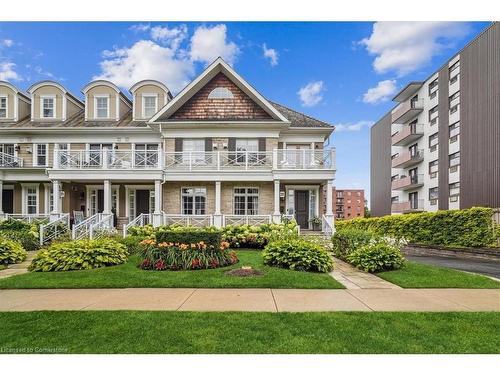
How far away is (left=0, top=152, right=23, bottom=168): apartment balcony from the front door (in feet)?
55.4

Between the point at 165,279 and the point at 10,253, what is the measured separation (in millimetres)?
Answer: 6687

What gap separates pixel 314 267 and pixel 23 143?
62.9ft

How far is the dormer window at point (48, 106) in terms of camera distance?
19438 mm

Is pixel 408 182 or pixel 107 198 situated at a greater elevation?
pixel 408 182

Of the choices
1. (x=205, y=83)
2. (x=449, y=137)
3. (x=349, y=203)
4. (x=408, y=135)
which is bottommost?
(x=349, y=203)

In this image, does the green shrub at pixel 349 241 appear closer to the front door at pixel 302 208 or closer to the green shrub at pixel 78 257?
the front door at pixel 302 208

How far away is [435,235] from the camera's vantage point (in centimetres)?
1706

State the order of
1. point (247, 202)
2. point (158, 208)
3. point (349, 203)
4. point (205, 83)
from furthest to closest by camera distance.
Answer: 1. point (349, 203)
2. point (205, 83)
3. point (247, 202)
4. point (158, 208)

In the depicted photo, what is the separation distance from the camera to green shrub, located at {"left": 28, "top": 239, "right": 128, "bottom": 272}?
902cm

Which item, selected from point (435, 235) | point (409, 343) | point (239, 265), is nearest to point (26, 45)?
point (239, 265)

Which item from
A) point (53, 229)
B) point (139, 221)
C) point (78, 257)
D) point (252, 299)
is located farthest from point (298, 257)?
point (53, 229)

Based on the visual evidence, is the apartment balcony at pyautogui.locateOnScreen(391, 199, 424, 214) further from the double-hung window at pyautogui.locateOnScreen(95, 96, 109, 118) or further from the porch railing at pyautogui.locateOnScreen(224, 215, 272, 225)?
the double-hung window at pyautogui.locateOnScreen(95, 96, 109, 118)

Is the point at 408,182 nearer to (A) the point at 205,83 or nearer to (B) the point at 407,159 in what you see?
(B) the point at 407,159

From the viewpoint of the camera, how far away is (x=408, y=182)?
33.7 metres
